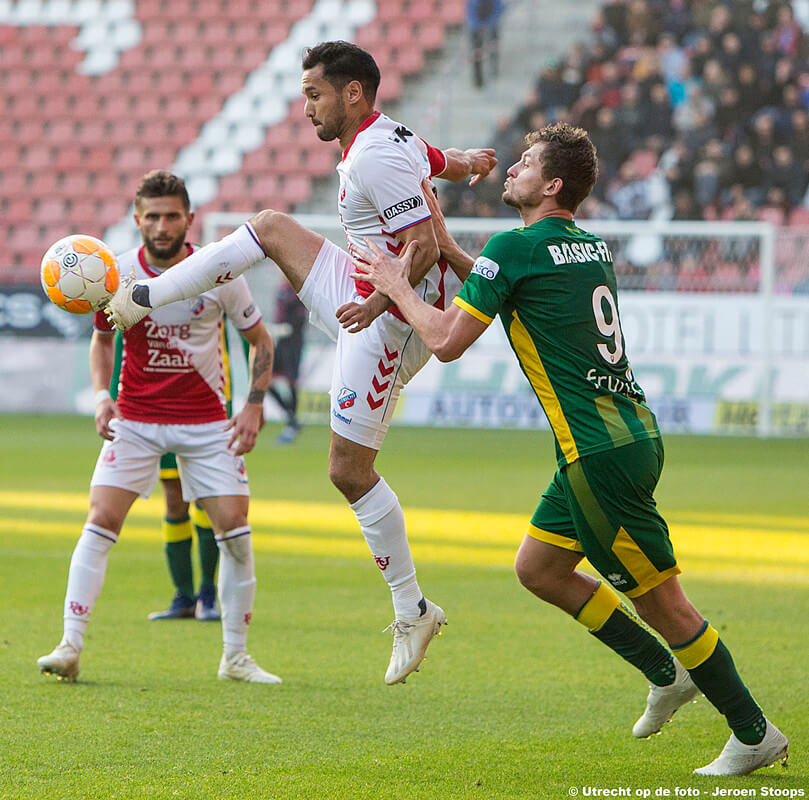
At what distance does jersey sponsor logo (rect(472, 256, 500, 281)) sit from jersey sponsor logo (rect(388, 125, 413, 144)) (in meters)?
0.72

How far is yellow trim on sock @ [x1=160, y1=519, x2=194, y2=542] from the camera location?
6863 mm

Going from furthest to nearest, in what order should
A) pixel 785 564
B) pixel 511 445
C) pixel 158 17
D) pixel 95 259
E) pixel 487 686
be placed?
pixel 158 17, pixel 511 445, pixel 785 564, pixel 487 686, pixel 95 259

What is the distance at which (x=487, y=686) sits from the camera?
209 inches

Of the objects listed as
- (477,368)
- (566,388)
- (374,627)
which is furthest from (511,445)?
(566,388)

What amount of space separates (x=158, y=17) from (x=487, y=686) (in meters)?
22.5

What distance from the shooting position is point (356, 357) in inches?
180

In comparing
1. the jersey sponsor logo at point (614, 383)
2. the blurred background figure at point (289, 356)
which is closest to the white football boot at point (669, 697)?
the jersey sponsor logo at point (614, 383)

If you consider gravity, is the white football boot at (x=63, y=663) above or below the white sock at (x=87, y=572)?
Result: below

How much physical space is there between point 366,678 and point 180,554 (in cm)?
173

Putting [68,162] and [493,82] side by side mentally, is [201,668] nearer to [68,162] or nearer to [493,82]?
[493,82]

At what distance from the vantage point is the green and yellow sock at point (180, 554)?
6.83 m

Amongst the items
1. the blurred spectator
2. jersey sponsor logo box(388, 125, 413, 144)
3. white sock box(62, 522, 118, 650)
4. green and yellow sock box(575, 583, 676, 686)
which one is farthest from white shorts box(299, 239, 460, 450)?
the blurred spectator

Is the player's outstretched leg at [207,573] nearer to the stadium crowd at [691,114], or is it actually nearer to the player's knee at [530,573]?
the player's knee at [530,573]

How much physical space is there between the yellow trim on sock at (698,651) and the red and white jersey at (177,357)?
8.48 feet
